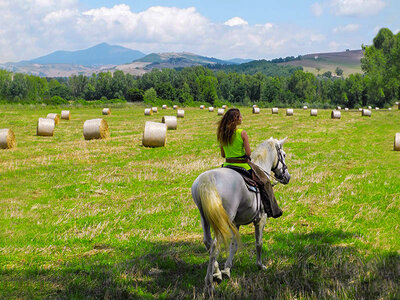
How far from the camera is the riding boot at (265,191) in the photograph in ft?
23.0

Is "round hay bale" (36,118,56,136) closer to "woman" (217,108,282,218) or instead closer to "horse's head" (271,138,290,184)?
"horse's head" (271,138,290,184)

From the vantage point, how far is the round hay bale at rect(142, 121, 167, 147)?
75.5 ft

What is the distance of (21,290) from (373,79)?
10421cm

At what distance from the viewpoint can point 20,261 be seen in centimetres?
753

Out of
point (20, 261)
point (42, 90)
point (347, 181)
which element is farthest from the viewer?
point (42, 90)

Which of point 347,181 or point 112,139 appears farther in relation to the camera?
point 112,139

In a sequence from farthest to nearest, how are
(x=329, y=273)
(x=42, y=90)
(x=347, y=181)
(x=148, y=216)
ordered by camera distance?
(x=42, y=90)
(x=347, y=181)
(x=148, y=216)
(x=329, y=273)

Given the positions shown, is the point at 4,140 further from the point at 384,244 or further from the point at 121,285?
the point at 384,244

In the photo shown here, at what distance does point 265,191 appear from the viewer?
7.08 m

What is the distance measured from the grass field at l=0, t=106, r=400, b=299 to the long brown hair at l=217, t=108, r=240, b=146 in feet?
7.48

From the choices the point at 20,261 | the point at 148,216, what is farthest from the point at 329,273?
the point at 20,261

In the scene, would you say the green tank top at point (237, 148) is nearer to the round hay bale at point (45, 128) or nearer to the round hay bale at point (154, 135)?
the round hay bale at point (154, 135)

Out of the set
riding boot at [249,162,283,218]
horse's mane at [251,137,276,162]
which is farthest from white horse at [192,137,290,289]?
horse's mane at [251,137,276,162]

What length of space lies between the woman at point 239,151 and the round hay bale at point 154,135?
1617 centimetres
